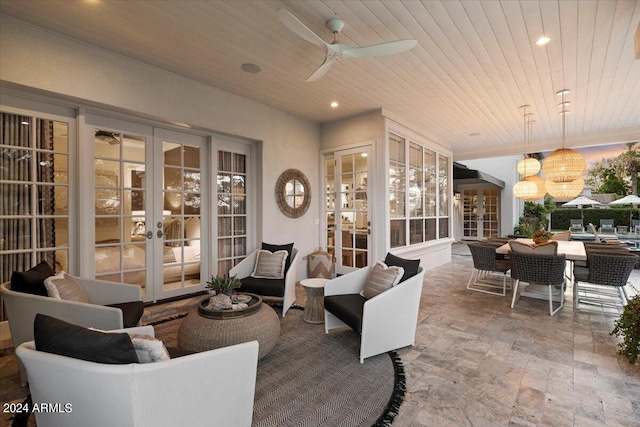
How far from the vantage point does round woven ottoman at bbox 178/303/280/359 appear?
221 cm

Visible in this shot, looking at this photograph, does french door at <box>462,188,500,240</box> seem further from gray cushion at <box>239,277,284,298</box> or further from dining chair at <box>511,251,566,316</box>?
gray cushion at <box>239,277,284,298</box>

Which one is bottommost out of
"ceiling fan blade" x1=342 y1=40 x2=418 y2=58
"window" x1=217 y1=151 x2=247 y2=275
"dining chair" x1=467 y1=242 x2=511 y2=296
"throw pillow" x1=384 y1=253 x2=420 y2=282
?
"dining chair" x1=467 y1=242 x2=511 y2=296

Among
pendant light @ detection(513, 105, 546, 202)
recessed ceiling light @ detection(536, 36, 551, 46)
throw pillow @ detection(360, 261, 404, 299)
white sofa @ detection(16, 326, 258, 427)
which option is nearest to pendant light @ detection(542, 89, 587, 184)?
pendant light @ detection(513, 105, 546, 202)

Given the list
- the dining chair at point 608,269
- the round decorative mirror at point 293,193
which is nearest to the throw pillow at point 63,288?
the round decorative mirror at point 293,193

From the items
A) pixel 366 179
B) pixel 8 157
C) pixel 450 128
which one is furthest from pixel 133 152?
pixel 450 128

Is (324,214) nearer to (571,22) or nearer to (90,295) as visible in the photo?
(90,295)

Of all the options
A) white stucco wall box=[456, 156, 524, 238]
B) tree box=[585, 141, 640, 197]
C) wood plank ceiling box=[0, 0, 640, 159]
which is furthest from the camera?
tree box=[585, 141, 640, 197]

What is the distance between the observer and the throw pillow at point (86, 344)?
1168 mm

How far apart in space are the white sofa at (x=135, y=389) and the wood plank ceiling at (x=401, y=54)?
8.62ft

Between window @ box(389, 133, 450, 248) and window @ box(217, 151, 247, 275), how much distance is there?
8.33 feet

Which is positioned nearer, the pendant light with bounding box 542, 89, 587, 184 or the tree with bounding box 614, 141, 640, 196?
the pendant light with bounding box 542, 89, 587, 184

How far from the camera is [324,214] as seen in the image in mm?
5688

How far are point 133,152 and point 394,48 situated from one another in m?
3.29

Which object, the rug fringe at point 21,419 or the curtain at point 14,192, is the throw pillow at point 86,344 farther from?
the curtain at point 14,192
